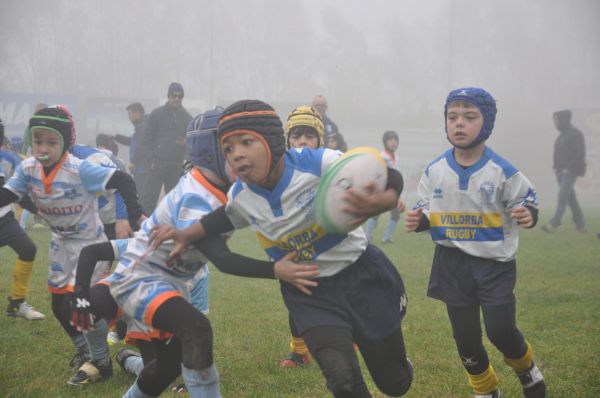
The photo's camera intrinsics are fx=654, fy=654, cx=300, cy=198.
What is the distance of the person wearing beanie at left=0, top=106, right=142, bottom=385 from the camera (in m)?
5.04

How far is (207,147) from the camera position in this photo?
3.70 metres

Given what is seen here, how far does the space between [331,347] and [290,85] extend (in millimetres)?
35874

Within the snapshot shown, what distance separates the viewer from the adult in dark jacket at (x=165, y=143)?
1120 centimetres

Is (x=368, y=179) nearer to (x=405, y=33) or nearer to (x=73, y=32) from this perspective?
(x=73, y=32)

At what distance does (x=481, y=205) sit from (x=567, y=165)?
11485 millimetres

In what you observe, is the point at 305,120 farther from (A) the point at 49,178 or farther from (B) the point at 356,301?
(B) the point at 356,301

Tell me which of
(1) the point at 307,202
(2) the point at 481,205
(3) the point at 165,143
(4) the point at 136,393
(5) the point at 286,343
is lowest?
(5) the point at 286,343

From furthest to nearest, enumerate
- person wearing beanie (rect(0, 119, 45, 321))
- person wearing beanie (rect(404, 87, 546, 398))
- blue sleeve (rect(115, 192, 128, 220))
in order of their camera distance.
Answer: person wearing beanie (rect(0, 119, 45, 321)) → blue sleeve (rect(115, 192, 128, 220)) → person wearing beanie (rect(404, 87, 546, 398))

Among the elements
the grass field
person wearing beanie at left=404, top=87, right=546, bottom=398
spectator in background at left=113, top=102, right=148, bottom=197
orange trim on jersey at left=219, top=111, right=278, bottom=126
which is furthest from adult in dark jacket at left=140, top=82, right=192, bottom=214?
orange trim on jersey at left=219, top=111, right=278, bottom=126

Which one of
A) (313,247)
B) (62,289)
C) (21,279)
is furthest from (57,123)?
(313,247)

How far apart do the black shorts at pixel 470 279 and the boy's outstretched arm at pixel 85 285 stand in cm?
212

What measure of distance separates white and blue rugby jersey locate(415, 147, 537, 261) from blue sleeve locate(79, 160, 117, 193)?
245 centimetres

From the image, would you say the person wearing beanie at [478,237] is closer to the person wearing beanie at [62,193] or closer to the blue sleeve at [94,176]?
the blue sleeve at [94,176]

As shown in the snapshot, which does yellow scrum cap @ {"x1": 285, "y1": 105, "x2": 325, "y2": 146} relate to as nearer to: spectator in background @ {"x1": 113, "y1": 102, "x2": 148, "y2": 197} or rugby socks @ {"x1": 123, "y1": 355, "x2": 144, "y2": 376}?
rugby socks @ {"x1": 123, "y1": 355, "x2": 144, "y2": 376}
